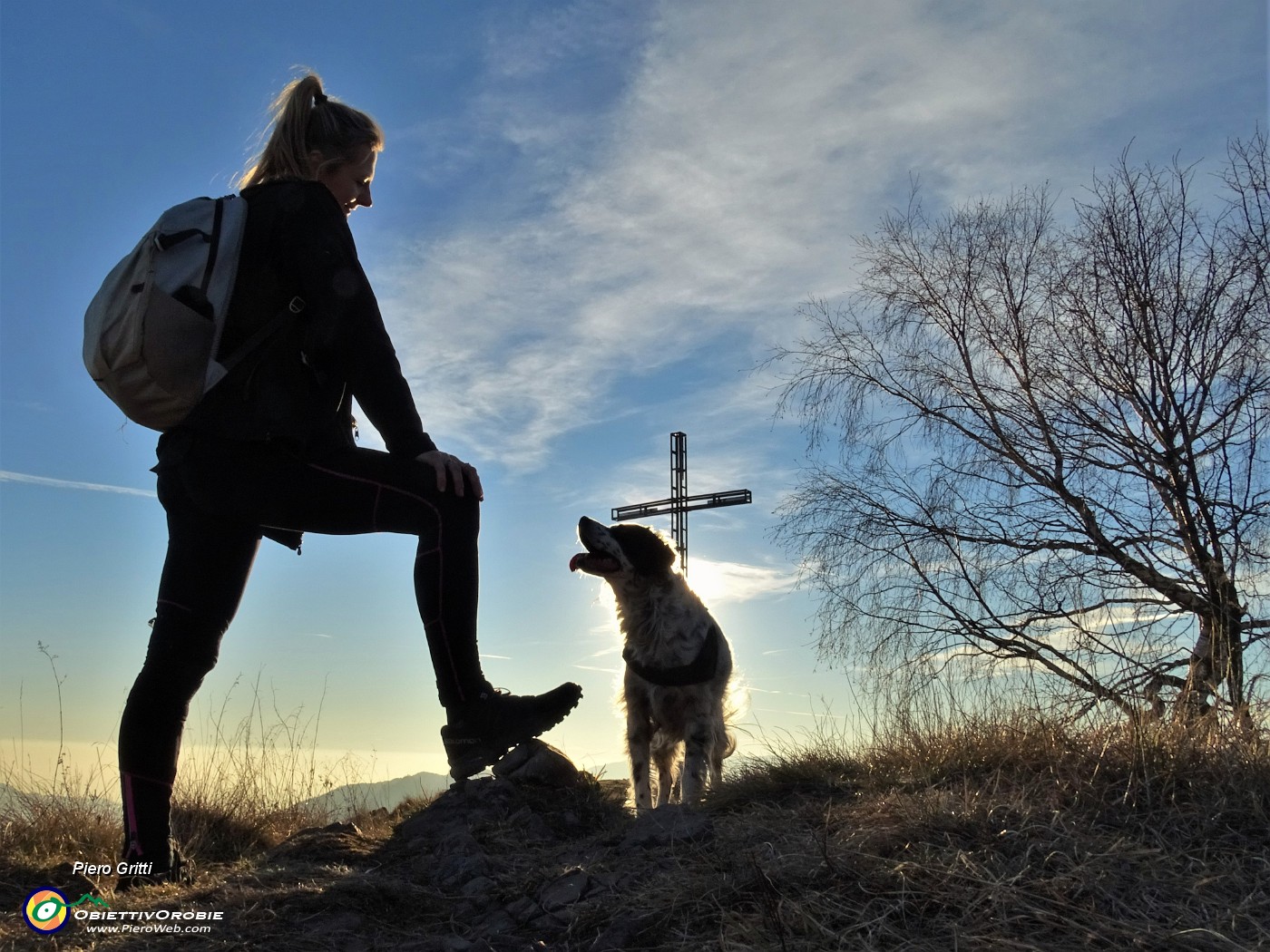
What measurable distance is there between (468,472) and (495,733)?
3.50 feet

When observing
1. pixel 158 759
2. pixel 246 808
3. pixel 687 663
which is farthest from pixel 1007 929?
pixel 246 808

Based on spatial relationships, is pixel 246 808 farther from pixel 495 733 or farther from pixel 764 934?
pixel 764 934

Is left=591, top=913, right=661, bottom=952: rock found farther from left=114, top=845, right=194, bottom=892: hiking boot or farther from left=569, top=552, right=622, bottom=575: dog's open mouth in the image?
left=569, top=552, right=622, bottom=575: dog's open mouth

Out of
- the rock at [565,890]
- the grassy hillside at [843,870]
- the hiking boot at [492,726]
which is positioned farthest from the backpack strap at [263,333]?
→ the rock at [565,890]

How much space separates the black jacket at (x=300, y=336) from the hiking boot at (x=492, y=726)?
115 cm

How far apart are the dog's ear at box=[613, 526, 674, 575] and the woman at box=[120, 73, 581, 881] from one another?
2.50 m

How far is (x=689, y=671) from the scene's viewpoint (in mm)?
5543

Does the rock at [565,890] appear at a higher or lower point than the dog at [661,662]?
lower

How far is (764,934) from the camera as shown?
2.17 metres

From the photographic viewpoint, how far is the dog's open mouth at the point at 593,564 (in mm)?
5863

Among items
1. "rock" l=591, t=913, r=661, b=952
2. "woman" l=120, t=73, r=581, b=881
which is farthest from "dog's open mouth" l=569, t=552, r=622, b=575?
"rock" l=591, t=913, r=661, b=952

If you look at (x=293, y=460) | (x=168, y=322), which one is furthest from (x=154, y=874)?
(x=168, y=322)

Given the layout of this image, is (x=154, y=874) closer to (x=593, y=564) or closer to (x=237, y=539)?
(x=237, y=539)

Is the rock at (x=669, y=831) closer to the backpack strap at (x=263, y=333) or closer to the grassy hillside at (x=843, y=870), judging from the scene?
the grassy hillside at (x=843, y=870)
